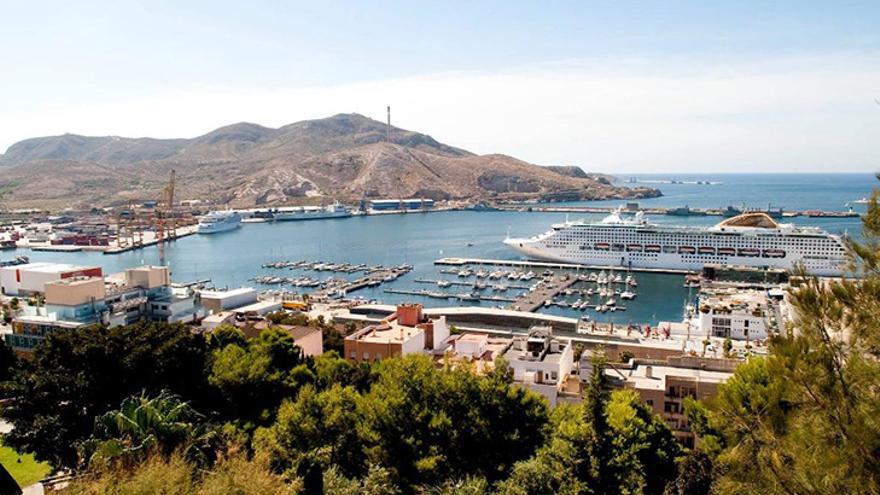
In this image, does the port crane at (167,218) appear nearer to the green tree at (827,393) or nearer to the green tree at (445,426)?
the green tree at (445,426)

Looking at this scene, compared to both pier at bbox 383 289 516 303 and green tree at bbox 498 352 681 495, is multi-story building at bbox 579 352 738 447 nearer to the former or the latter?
green tree at bbox 498 352 681 495

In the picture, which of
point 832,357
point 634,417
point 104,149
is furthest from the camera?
point 104,149

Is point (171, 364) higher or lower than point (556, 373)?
higher

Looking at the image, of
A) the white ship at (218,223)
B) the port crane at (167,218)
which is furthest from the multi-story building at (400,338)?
the white ship at (218,223)

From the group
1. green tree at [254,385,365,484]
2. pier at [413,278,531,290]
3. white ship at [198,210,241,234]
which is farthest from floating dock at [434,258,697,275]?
green tree at [254,385,365,484]

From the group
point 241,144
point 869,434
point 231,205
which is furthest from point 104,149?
point 869,434

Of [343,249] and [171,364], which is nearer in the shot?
[171,364]

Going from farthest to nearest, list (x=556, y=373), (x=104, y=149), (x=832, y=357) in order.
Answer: (x=104, y=149) < (x=556, y=373) < (x=832, y=357)

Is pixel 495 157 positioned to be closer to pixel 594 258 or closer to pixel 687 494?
pixel 594 258

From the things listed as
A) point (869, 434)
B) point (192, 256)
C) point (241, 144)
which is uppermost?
point (241, 144)
